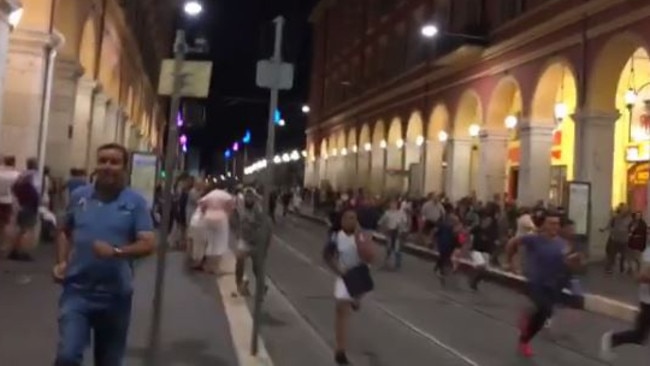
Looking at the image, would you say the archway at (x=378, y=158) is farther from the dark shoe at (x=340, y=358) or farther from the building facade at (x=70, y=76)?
the dark shoe at (x=340, y=358)

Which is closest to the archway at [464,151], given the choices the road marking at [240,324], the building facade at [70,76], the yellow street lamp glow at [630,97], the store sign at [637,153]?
the store sign at [637,153]

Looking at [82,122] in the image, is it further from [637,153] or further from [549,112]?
[637,153]

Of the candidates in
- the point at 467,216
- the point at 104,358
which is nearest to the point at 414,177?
the point at 467,216

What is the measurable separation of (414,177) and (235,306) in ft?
98.4

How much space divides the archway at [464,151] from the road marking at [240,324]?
21107mm

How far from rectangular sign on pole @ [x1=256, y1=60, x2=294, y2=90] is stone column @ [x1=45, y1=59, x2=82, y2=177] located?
1470cm

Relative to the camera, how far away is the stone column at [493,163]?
34125 mm

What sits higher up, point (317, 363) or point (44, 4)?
point (44, 4)

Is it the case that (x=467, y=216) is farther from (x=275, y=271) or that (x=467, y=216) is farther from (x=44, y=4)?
(x=44, y=4)

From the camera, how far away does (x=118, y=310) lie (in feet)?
19.2

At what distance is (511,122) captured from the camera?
108ft

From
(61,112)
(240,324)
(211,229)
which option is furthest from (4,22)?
(61,112)

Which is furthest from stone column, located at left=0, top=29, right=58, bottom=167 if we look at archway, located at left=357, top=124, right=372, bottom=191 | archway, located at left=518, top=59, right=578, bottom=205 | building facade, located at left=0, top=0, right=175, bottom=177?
archway, located at left=357, top=124, right=372, bottom=191

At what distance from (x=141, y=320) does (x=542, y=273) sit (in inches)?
177
